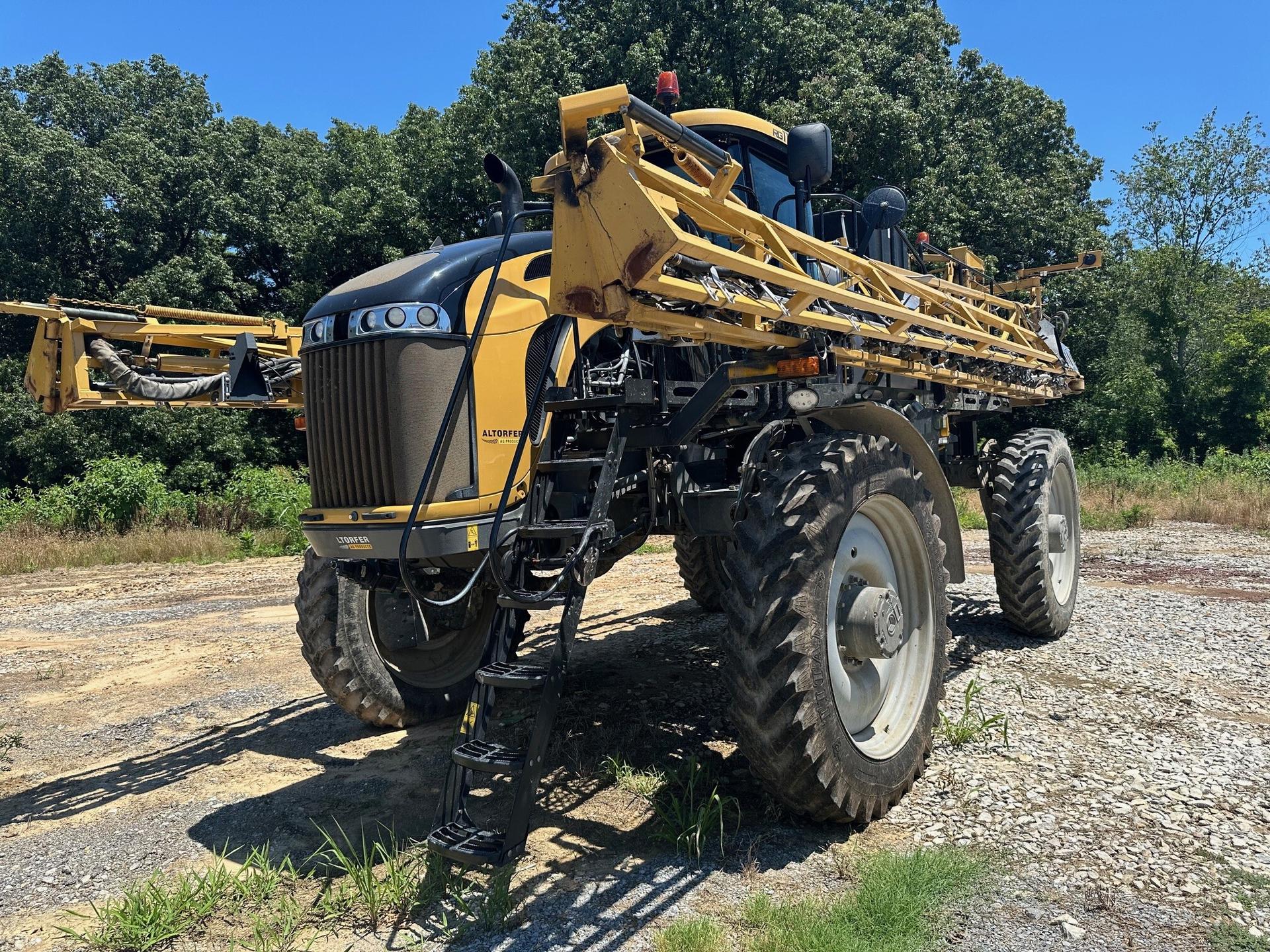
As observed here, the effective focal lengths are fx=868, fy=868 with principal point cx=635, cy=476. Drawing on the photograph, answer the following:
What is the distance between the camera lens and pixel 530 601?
3.52 m

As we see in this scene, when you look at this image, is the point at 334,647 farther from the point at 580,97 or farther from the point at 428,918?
the point at 580,97

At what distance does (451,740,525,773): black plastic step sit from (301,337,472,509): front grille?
1056 mm

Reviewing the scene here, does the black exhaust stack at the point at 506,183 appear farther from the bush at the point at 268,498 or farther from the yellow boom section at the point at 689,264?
the bush at the point at 268,498

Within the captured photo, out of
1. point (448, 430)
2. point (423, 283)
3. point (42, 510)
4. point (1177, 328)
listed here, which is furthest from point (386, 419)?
point (1177, 328)

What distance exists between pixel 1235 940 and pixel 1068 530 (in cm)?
505

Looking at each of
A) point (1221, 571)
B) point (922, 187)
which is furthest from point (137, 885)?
point (922, 187)

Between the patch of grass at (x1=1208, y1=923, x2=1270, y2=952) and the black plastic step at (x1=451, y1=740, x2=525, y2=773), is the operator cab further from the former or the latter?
the patch of grass at (x1=1208, y1=923, x2=1270, y2=952)

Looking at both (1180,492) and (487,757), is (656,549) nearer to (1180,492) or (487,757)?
(487,757)

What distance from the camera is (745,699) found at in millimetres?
3324

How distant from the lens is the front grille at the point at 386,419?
376 centimetres

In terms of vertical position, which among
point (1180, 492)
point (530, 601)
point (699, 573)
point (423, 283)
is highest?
point (423, 283)

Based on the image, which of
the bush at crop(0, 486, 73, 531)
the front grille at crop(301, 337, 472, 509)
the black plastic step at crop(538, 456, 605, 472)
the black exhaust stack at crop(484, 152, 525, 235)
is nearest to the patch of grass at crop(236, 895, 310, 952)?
the front grille at crop(301, 337, 472, 509)

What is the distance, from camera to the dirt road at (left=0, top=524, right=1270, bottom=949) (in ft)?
10.1

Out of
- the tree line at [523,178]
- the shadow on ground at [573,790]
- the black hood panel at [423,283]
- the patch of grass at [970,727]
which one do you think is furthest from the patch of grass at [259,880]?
the tree line at [523,178]
